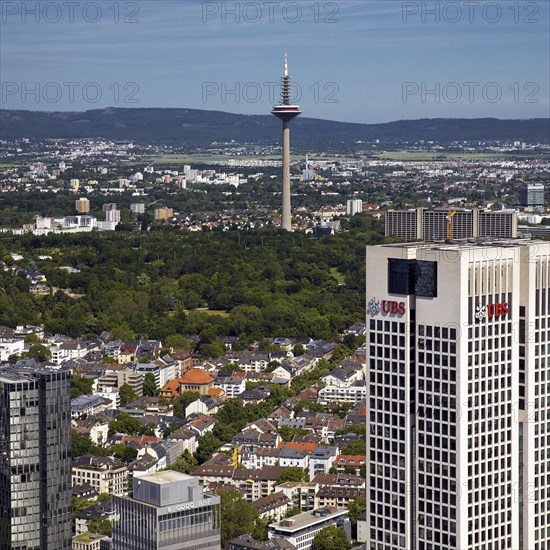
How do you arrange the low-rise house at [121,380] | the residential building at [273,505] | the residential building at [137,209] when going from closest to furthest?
1. the residential building at [273,505]
2. the low-rise house at [121,380]
3. the residential building at [137,209]

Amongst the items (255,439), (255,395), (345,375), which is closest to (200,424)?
(255,439)

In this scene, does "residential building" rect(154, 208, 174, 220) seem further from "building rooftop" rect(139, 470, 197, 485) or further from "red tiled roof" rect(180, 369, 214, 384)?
"building rooftop" rect(139, 470, 197, 485)

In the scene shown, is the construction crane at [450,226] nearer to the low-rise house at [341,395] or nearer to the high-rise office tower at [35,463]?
Result: the high-rise office tower at [35,463]

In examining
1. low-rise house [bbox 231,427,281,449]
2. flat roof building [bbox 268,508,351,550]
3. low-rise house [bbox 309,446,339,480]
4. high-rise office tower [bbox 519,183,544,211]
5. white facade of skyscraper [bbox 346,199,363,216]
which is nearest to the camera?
flat roof building [bbox 268,508,351,550]

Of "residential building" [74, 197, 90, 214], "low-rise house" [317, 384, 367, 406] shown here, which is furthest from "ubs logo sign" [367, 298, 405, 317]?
"residential building" [74, 197, 90, 214]

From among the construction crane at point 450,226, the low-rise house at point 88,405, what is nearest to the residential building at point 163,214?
the low-rise house at point 88,405

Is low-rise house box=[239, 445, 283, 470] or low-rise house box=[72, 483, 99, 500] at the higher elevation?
low-rise house box=[239, 445, 283, 470]
